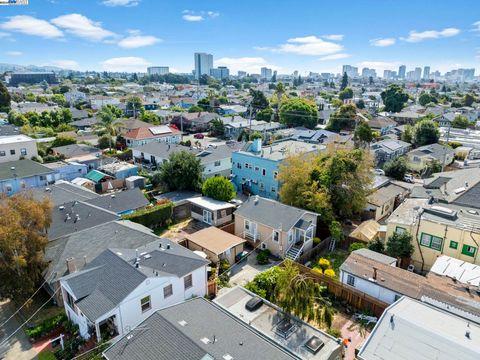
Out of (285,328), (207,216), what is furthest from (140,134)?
(285,328)

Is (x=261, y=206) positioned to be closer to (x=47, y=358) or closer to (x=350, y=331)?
(x=350, y=331)

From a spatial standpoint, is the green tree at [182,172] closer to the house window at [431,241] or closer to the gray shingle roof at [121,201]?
the gray shingle roof at [121,201]

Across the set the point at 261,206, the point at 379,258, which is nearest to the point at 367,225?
the point at 379,258

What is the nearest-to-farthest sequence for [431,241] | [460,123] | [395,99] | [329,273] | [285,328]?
1. [285,328]
2. [329,273]
3. [431,241]
4. [460,123]
5. [395,99]

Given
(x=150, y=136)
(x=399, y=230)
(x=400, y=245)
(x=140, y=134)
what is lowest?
(x=400, y=245)

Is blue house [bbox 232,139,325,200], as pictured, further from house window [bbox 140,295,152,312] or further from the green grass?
the green grass

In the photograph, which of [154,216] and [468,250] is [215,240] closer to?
[154,216]

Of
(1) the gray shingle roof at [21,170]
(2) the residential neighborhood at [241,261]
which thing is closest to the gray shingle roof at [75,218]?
(2) the residential neighborhood at [241,261]
